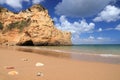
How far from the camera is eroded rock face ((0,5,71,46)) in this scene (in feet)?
173

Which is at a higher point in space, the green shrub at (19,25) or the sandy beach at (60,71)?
the green shrub at (19,25)

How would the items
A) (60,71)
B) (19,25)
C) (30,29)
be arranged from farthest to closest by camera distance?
(19,25) → (30,29) → (60,71)

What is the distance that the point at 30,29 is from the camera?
5234 centimetres

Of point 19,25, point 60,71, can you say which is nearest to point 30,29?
point 19,25

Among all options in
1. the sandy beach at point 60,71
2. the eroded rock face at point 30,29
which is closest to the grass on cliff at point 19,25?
the eroded rock face at point 30,29

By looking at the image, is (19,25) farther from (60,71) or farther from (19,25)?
(60,71)

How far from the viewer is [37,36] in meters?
52.6

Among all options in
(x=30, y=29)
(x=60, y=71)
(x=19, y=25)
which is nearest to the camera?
(x=60, y=71)

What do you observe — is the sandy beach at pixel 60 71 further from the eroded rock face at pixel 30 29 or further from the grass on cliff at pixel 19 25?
the grass on cliff at pixel 19 25

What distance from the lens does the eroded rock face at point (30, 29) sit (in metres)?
52.6

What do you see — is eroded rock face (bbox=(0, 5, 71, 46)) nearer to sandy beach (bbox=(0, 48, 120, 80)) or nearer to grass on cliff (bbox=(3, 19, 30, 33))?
grass on cliff (bbox=(3, 19, 30, 33))

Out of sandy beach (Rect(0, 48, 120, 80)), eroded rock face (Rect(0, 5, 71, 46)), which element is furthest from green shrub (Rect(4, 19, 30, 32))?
sandy beach (Rect(0, 48, 120, 80))

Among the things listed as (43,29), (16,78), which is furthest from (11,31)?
(16,78)

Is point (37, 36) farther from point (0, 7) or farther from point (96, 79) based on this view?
point (96, 79)
